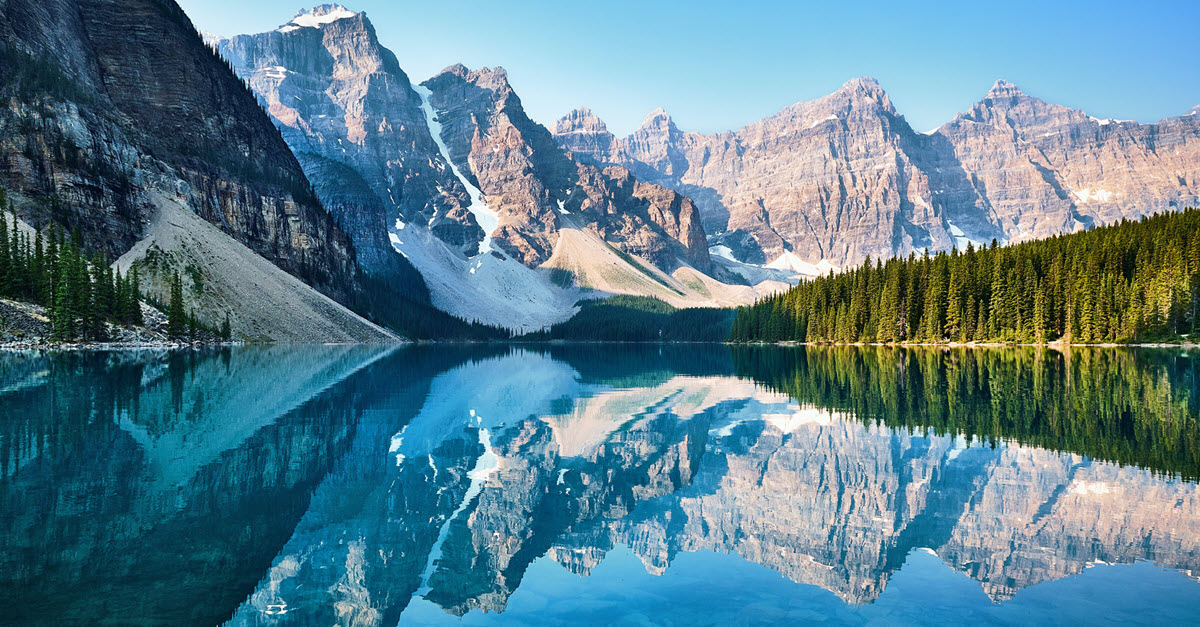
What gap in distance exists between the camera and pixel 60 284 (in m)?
75.9

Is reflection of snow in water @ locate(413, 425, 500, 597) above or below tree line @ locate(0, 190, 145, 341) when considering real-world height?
below

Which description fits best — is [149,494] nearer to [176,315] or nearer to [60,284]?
[60,284]

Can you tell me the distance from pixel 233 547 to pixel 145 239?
117270mm

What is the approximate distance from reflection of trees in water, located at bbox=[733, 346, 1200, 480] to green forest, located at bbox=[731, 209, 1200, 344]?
28626mm

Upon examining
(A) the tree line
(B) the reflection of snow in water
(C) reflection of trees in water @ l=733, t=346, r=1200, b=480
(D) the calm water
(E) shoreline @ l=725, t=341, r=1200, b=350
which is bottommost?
(B) the reflection of snow in water

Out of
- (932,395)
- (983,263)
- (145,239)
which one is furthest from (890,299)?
(145,239)

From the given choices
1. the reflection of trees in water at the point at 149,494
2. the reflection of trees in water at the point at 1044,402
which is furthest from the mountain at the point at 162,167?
the reflection of trees in water at the point at 1044,402

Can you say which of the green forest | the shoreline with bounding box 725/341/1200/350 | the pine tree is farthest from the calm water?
the pine tree

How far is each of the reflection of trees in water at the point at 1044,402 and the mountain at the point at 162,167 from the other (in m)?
94.9

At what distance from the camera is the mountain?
100 m

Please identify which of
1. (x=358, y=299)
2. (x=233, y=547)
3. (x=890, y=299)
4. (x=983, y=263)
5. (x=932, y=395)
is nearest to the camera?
(x=233, y=547)

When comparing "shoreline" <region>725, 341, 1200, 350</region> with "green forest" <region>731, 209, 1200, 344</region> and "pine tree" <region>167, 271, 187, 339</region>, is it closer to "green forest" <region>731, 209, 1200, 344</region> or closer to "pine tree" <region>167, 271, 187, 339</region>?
"green forest" <region>731, 209, 1200, 344</region>

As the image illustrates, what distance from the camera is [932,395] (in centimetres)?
3428

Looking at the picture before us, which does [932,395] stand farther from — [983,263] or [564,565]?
[983,263]
